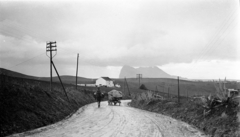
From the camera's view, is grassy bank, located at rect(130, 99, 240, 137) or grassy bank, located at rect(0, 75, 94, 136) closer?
grassy bank, located at rect(130, 99, 240, 137)

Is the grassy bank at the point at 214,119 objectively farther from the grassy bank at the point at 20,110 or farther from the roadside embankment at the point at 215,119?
the grassy bank at the point at 20,110

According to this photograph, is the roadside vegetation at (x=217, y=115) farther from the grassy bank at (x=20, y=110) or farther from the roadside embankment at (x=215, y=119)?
the grassy bank at (x=20, y=110)

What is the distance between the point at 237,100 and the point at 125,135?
21.1 feet

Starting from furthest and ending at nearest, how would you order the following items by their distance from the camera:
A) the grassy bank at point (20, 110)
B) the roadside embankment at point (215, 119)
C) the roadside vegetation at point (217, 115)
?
the grassy bank at point (20, 110) < the roadside vegetation at point (217, 115) < the roadside embankment at point (215, 119)

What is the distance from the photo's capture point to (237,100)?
1028cm

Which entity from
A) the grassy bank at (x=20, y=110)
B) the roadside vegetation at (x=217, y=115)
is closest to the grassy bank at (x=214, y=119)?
the roadside vegetation at (x=217, y=115)

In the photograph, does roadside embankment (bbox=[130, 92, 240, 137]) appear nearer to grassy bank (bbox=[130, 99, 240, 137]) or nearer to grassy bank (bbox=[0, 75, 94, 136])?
grassy bank (bbox=[130, 99, 240, 137])

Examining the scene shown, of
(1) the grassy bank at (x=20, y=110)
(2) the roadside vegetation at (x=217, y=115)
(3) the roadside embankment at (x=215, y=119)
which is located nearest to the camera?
(3) the roadside embankment at (x=215, y=119)

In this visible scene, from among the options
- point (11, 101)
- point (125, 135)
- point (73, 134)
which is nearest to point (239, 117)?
point (125, 135)

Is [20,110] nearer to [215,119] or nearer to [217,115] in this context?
[215,119]

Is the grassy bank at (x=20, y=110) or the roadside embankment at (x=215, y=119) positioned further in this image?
the grassy bank at (x=20, y=110)

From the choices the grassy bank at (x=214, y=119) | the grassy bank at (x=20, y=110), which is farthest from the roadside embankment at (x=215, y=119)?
the grassy bank at (x=20, y=110)

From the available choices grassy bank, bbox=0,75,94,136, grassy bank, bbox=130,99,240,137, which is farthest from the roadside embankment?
grassy bank, bbox=0,75,94,136

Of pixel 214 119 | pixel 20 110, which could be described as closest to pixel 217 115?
pixel 214 119
